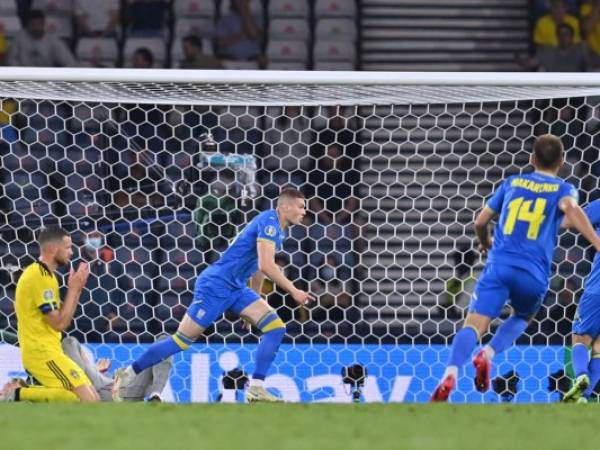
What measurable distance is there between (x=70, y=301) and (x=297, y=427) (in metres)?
2.40

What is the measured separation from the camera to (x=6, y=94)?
28.4 feet

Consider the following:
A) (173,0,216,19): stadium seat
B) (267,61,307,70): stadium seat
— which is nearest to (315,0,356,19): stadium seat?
(267,61,307,70): stadium seat

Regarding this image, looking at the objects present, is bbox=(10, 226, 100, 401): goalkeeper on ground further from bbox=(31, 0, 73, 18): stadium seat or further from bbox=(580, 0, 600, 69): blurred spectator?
bbox=(580, 0, 600, 69): blurred spectator

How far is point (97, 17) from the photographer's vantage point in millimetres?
12766

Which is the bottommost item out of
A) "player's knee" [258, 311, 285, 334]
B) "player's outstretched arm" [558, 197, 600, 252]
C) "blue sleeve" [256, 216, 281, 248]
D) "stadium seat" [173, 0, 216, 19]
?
"player's knee" [258, 311, 285, 334]

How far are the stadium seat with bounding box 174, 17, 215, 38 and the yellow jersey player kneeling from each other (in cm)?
512

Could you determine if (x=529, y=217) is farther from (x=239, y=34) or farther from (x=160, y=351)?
(x=239, y=34)

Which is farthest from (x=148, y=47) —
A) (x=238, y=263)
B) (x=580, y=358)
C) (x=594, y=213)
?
(x=580, y=358)

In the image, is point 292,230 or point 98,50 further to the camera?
point 98,50

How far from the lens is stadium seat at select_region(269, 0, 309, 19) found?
1272cm

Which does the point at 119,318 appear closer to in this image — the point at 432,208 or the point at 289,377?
the point at 289,377

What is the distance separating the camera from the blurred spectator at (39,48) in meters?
12.2

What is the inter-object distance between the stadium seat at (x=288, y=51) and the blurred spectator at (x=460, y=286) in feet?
9.72

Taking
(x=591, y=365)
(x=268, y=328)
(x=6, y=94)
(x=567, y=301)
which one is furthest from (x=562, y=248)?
(x=6, y=94)
